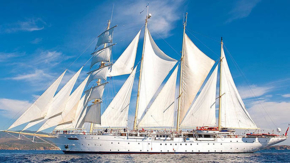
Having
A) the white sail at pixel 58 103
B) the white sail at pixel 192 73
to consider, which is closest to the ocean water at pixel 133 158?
the white sail at pixel 58 103

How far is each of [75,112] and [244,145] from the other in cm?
2453

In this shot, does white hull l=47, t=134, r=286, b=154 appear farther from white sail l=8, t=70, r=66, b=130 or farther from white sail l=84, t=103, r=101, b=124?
white sail l=8, t=70, r=66, b=130

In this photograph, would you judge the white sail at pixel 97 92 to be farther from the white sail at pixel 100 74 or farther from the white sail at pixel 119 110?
the white sail at pixel 119 110

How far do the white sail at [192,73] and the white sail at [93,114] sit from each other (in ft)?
40.3

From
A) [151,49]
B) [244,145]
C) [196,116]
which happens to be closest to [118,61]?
[151,49]

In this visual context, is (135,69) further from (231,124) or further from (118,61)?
(231,124)

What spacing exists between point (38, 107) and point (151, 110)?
15155 millimetres

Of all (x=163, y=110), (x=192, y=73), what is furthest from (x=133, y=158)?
(x=192, y=73)

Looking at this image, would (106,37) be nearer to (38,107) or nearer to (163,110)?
(163,110)

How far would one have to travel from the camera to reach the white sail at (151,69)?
3616 cm

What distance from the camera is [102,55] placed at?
38.1 metres

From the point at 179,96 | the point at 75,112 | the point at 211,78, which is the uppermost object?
the point at 211,78

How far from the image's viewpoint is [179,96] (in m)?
37.4

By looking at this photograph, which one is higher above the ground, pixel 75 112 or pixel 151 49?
pixel 151 49
